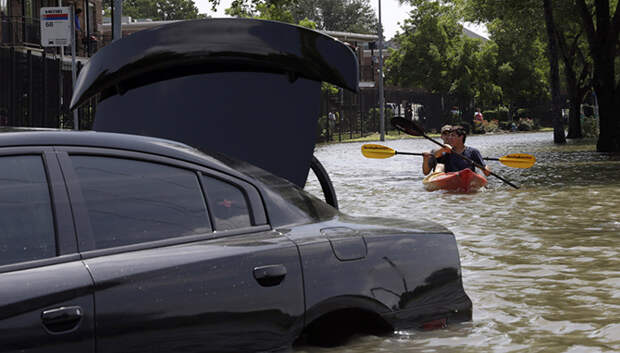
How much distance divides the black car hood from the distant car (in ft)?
7.21

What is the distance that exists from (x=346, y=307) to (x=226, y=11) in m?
41.9

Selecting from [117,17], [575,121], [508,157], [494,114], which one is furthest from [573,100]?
[117,17]

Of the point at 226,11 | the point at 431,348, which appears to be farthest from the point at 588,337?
the point at 226,11

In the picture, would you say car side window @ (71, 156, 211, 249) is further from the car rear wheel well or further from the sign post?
the sign post

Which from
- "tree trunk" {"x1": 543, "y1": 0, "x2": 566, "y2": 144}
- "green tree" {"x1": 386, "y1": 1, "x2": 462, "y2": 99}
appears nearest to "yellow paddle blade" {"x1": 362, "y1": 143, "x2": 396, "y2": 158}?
"tree trunk" {"x1": 543, "y1": 0, "x2": 566, "y2": 144}

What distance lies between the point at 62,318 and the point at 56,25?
40.3ft

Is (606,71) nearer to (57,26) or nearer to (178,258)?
(57,26)

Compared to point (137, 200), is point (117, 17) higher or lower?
higher

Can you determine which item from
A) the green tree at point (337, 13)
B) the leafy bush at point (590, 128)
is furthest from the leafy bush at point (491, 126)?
the green tree at point (337, 13)

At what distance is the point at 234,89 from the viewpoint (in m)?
6.75

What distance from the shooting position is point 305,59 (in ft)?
21.4

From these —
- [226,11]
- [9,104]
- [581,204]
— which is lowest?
[581,204]

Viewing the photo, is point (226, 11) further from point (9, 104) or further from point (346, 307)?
point (346, 307)

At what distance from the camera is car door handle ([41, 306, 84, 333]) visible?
10.9ft
